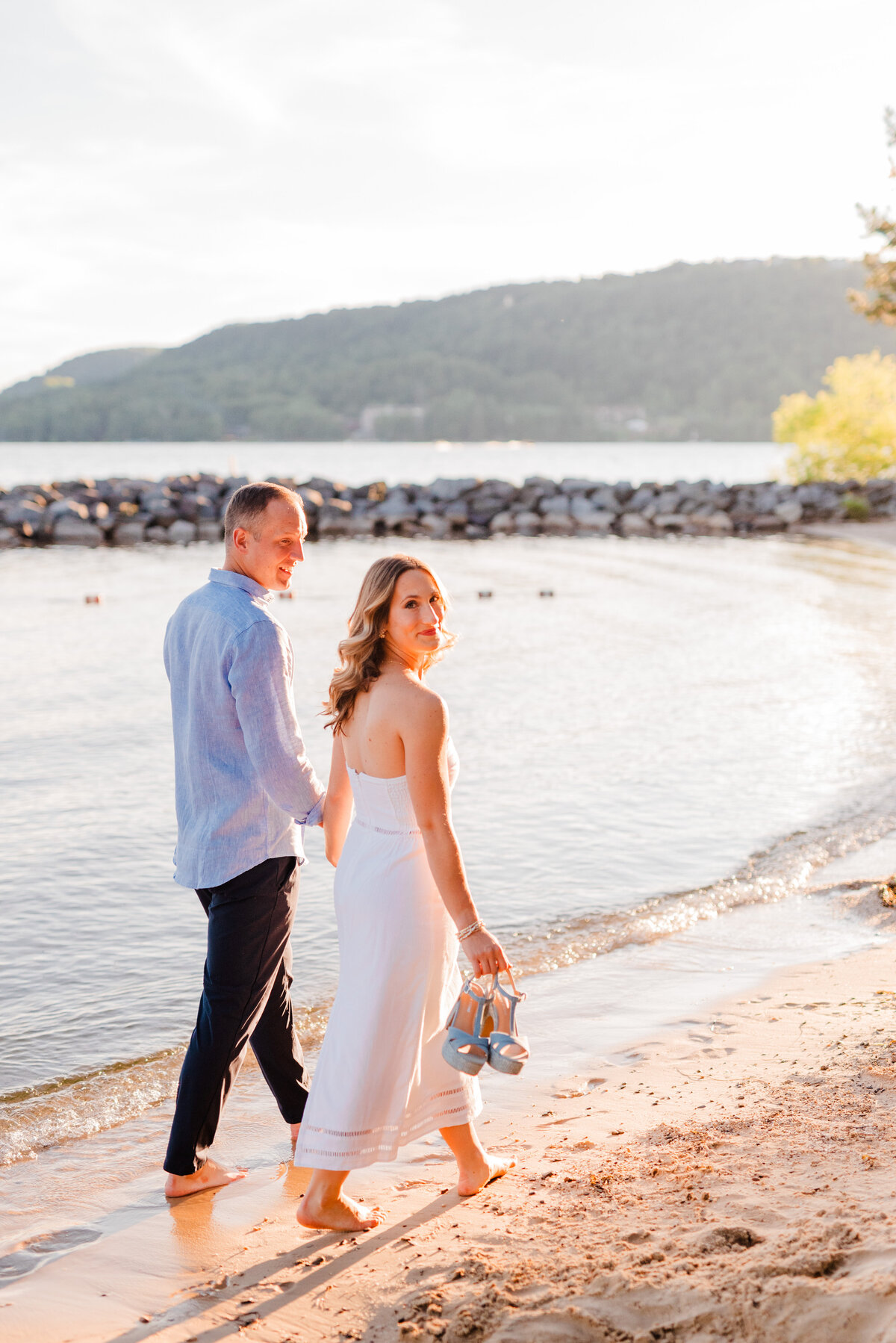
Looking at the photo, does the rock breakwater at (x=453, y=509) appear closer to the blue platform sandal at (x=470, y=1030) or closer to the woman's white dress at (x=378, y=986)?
the woman's white dress at (x=378, y=986)

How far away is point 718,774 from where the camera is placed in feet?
32.1

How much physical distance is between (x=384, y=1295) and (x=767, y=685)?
11542 millimetres

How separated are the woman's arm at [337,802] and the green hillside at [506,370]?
108 meters

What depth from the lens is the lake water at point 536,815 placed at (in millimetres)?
5613

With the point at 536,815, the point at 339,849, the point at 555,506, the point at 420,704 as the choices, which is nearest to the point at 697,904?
the point at 536,815

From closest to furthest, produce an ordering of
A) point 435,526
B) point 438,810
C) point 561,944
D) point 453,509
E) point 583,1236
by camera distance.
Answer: point 583,1236 → point 438,810 → point 561,944 → point 435,526 → point 453,509

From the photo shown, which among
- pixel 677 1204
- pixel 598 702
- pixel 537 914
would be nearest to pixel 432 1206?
pixel 677 1204

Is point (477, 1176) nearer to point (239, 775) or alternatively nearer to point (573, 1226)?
point (573, 1226)

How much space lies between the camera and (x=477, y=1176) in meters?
3.66

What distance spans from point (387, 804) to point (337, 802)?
27 centimetres

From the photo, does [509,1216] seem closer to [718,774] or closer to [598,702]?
[718,774]

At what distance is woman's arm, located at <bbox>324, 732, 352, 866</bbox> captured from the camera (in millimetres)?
3568

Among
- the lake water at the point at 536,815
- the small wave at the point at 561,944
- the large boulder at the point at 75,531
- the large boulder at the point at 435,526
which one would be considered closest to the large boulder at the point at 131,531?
the large boulder at the point at 75,531

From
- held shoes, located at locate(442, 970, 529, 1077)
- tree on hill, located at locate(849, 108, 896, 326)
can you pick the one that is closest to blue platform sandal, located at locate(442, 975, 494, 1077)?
held shoes, located at locate(442, 970, 529, 1077)
